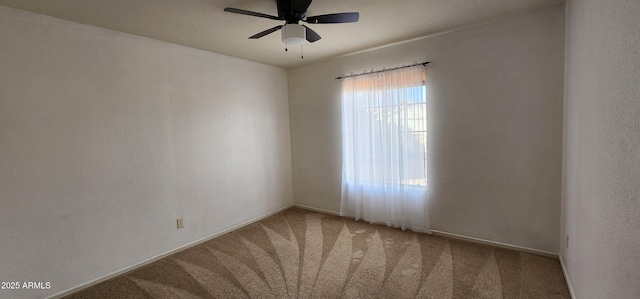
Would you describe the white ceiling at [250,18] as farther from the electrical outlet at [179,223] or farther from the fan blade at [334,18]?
the electrical outlet at [179,223]

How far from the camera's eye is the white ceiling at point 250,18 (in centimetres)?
221

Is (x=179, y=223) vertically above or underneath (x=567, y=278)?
above

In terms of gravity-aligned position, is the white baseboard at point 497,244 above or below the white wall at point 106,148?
below

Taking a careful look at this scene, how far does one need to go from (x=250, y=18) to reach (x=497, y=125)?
107 inches

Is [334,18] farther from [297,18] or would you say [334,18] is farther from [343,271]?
[343,271]

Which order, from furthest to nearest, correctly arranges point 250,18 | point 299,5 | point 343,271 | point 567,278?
point 343,271
point 250,18
point 567,278
point 299,5

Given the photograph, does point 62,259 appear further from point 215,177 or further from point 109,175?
point 215,177

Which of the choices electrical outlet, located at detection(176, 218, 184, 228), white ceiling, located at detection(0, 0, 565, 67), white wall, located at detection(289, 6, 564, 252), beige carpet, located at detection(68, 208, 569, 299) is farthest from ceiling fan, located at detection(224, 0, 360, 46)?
electrical outlet, located at detection(176, 218, 184, 228)

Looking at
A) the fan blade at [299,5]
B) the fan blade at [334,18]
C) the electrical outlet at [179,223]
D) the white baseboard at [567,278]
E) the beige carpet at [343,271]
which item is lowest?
the beige carpet at [343,271]

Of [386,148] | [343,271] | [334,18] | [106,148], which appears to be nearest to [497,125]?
[386,148]

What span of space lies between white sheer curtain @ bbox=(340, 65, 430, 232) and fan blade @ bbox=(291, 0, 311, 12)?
5.77 feet

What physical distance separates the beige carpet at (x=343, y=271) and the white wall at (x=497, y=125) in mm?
360

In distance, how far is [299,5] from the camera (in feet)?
6.69

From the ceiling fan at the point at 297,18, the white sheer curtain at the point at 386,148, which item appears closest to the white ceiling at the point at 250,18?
the ceiling fan at the point at 297,18
